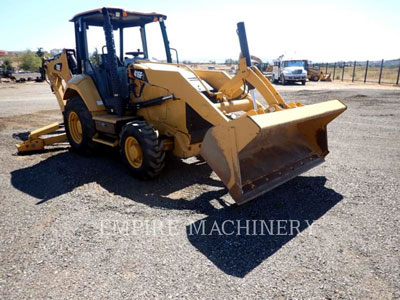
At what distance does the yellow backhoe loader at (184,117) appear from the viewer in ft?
12.8

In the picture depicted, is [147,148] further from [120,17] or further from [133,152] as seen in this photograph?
[120,17]

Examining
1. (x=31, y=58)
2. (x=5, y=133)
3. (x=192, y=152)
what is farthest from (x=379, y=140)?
(x=31, y=58)

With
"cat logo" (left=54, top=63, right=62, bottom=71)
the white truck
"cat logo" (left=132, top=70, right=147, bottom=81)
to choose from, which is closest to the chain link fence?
the white truck

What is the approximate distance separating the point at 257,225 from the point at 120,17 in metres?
4.47

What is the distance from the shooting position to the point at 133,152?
5.08m

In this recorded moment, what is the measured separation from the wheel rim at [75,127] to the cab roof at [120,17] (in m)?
1.87

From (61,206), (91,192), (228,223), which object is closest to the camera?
(228,223)

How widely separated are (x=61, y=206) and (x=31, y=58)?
5280cm

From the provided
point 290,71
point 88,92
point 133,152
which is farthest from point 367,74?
point 133,152

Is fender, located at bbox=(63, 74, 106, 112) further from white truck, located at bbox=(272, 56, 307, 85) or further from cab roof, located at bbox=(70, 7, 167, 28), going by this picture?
white truck, located at bbox=(272, 56, 307, 85)

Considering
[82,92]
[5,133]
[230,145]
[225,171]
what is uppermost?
[82,92]

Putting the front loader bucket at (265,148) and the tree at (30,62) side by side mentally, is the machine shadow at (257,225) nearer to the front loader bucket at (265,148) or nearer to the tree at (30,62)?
the front loader bucket at (265,148)

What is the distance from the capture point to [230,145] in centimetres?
375

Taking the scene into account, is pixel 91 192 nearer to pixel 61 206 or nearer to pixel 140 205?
pixel 61 206
